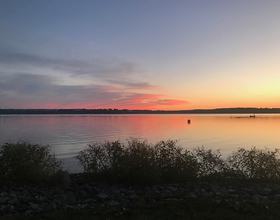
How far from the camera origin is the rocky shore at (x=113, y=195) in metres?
7.42

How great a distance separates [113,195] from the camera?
28.7 feet

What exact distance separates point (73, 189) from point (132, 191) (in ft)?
8.03

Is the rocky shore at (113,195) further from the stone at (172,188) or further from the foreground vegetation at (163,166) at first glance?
the foreground vegetation at (163,166)

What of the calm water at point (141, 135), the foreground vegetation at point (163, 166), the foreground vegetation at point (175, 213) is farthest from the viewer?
the calm water at point (141, 135)

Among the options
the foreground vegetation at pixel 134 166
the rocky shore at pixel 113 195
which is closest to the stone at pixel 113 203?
the rocky shore at pixel 113 195

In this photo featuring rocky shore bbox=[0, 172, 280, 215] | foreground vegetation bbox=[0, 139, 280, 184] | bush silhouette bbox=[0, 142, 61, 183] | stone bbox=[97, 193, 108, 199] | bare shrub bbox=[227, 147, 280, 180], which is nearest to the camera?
rocky shore bbox=[0, 172, 280, 215]

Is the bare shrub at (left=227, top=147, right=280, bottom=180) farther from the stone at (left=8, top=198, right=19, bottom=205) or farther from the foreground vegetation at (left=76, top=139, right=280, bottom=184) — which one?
the stone at (left=8, top=198, right=19, bottom=205)

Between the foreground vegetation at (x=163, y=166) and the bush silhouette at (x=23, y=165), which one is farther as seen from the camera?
the foreground vegetation at (x=163, y=166)

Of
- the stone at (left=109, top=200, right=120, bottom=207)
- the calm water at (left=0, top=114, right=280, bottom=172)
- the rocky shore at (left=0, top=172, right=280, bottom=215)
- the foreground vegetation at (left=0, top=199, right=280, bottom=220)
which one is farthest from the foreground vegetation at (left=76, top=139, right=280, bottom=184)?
the calm water at (left=0, top=114, right=280, bottom=172)

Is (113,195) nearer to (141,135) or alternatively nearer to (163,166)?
(163,166)

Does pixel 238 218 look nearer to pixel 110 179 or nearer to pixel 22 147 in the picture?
pixel 110 179

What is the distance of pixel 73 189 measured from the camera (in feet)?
31.0

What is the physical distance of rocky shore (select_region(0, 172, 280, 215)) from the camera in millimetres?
7421

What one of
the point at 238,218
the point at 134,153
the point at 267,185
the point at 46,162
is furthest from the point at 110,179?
the point at 267,185
